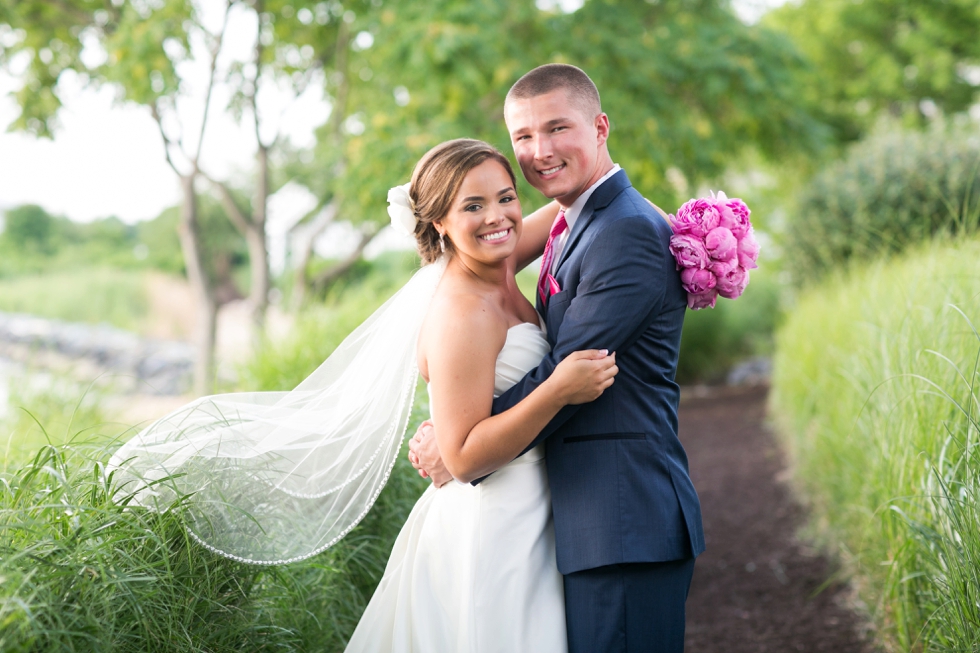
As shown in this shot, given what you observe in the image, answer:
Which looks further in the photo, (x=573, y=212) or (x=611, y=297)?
(x=573, y=212)

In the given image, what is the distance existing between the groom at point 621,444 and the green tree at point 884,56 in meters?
17.7

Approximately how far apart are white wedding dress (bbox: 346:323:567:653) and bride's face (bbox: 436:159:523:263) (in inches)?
11.1

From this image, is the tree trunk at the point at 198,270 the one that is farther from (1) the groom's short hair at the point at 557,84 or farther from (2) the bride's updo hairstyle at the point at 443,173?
(1) the groom's short hair at the point at 557,84

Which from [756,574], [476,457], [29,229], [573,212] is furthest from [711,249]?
[29,229]

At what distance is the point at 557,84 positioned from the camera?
263 cm

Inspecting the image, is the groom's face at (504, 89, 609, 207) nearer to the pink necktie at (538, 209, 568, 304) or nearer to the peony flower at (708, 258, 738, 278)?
the pink necktie at (538, 209, 568, 304)

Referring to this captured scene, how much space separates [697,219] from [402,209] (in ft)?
3.27

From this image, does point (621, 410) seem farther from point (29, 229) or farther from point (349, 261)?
point (29, 229)

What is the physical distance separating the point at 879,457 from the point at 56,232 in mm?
38467

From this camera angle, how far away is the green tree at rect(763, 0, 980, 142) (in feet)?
61.1

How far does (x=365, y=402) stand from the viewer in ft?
9.86

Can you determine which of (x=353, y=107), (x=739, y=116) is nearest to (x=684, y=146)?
(x=739, y=116)

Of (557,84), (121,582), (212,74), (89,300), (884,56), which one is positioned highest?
(884,56)

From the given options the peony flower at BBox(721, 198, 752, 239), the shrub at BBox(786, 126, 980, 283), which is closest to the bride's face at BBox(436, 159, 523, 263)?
the peony flower at BBox(721, 198, 752, 239)
